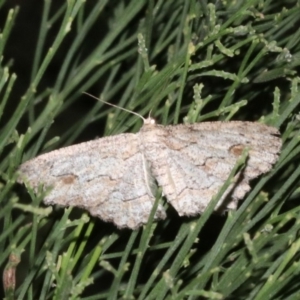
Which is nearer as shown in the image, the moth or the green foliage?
the green foliage

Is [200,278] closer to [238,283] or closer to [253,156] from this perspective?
[238,283]

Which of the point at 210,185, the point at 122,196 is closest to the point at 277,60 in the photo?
the point at 210,185

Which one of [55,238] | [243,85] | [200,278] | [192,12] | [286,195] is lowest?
[55,238]

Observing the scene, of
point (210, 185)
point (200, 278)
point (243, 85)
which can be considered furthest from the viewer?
point (243, 85)

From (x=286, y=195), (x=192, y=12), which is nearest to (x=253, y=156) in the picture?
(x=286, y=195)

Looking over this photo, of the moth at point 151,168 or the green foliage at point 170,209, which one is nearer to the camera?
the green foliage at point 170,209

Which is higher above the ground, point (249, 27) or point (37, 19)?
point (249, 27)

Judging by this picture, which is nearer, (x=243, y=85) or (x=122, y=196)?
(x=122, y=196)

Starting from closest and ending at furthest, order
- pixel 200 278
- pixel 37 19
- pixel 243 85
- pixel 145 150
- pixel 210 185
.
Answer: pixel 200 278 < pixel 210 185 < pixel 145 150 < pixel 243 85 < pixel 37 19
